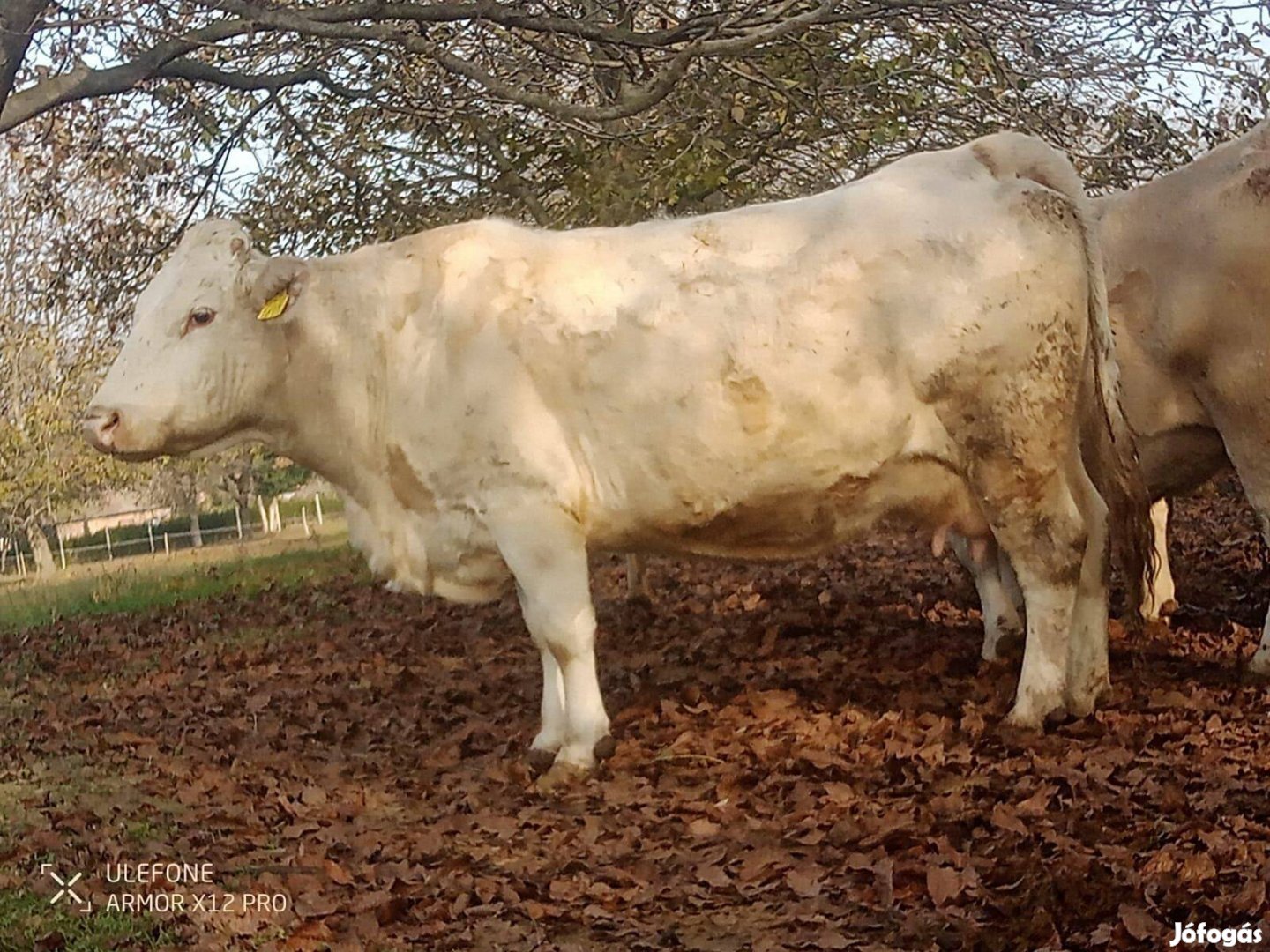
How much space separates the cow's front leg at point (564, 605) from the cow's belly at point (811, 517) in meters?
0.27

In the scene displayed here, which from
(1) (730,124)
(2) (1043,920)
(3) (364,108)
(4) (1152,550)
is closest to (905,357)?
(4) (1152,550)

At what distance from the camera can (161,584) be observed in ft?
55.9

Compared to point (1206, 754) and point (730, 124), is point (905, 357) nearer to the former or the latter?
point (1206, 754)

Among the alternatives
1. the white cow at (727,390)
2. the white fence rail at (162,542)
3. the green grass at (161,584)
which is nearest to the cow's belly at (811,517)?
the white cow at (727,390)

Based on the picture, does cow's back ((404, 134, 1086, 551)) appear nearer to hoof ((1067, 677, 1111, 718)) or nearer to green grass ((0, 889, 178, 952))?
hoof ((1067, 677, 1111, 718))

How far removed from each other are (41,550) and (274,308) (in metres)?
12.5

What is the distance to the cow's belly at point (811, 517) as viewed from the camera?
6074 millimetres

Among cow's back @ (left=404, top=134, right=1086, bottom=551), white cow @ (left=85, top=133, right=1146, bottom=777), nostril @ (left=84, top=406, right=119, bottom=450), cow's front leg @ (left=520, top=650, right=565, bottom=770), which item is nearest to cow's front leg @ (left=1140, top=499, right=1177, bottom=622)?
white cow @ (left=85, top=133, right=1146, bottom=777)

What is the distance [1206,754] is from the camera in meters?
5.34

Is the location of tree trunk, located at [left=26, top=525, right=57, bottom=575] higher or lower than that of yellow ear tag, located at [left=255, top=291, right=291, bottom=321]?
lower

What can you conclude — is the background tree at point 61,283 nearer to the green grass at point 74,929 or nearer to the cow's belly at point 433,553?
the cow's belly at point 433,553

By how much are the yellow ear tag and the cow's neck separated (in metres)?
0.13

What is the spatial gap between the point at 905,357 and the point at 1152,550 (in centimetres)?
150

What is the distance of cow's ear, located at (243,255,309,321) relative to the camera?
20.9 feet
